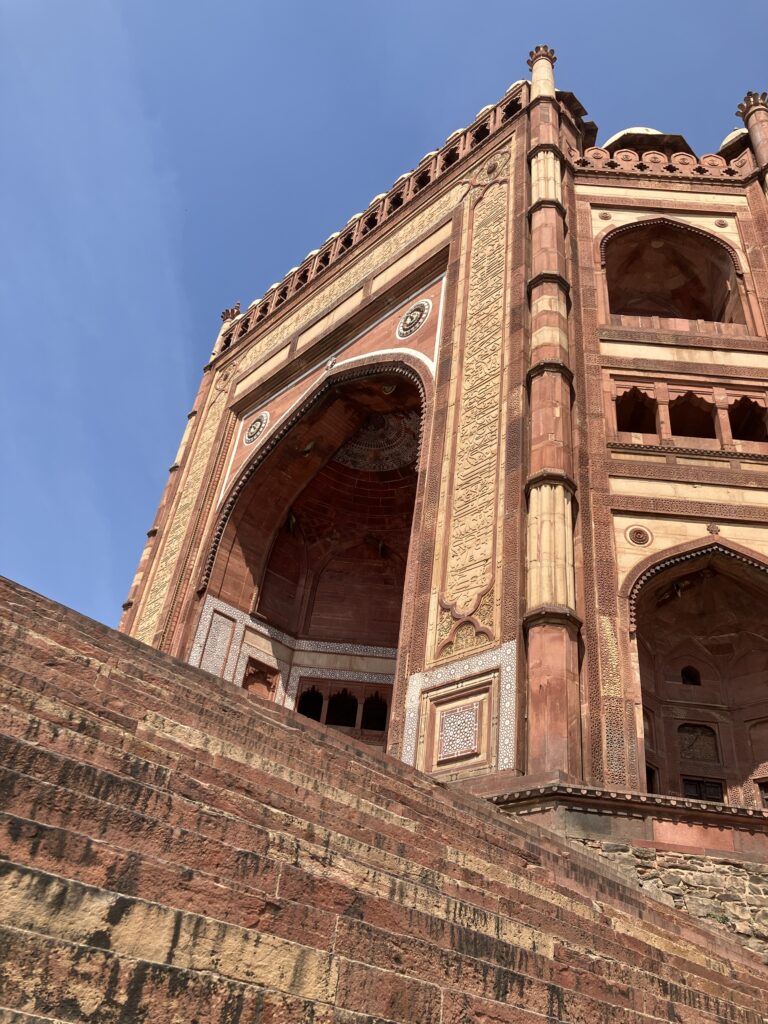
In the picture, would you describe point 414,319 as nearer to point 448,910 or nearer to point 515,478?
point 515,478

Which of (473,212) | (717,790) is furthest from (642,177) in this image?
(717,790)

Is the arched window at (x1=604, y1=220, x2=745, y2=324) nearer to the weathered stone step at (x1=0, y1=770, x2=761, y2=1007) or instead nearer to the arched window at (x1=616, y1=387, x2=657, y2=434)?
the arched window at (x1=616, y1=387, x2=657, y2=434)

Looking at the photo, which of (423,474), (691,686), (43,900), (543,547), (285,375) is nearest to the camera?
(43,900)

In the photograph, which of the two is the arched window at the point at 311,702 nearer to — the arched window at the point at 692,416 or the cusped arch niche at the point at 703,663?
the cusped arch niche at the point at 703,663

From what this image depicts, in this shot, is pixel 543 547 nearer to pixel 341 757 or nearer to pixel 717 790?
pixel 717 790

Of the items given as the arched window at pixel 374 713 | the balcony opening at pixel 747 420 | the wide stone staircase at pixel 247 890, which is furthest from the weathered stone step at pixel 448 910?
the arched window at pixel 374 713

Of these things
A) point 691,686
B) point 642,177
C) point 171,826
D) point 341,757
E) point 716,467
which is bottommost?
point 171,826

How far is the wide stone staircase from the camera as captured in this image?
1.81 meters

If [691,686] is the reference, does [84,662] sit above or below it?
below

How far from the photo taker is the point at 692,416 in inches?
436

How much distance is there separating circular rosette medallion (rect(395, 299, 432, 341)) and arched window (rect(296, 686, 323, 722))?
20.8ft

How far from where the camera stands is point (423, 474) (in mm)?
10586

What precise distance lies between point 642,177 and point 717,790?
9284 millimetres

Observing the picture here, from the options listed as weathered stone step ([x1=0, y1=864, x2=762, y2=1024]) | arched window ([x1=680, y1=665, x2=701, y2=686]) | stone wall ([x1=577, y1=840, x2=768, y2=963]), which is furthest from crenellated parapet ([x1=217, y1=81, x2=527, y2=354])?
weathered stone step ([x1=0, y1=864, x2=762, y2=1024])
